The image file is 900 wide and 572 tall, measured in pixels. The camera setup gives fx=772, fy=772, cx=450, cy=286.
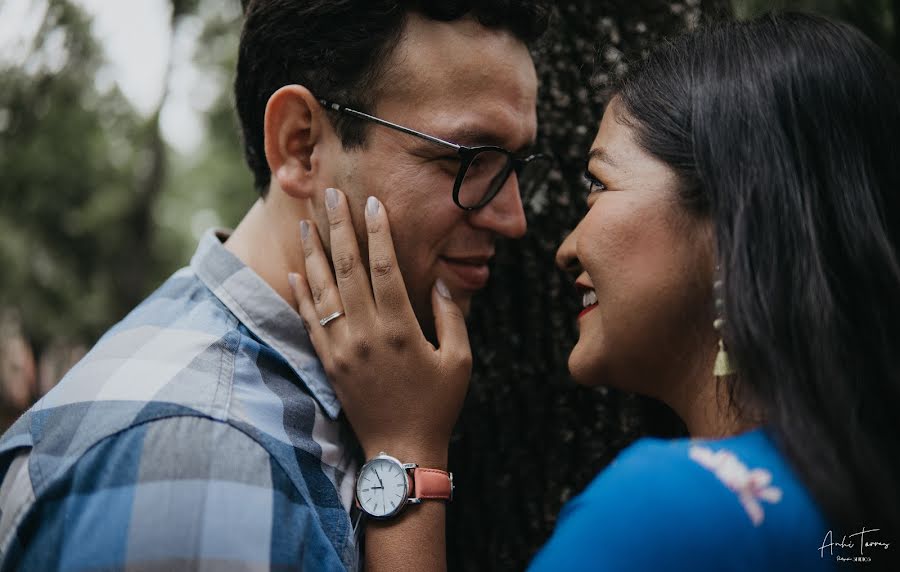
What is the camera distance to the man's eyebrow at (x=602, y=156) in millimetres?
2027

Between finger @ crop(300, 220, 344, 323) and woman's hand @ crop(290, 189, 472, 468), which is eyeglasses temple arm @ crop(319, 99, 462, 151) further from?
finger @ crop(300, 220, 344, 323)

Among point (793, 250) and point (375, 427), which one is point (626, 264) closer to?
point (793, 250)

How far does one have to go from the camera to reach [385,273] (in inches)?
86.9

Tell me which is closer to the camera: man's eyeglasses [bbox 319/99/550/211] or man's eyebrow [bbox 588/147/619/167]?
man's eyebrow [bbox 588/147/619/167]

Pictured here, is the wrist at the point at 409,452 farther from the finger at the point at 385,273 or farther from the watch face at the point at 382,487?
the finger at the point at 385,273

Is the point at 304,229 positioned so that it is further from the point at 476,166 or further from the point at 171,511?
the point at 171,511

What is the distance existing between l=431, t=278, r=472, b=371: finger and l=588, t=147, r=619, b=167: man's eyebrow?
626 mm

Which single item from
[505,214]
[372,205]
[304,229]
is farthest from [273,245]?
[505,214]

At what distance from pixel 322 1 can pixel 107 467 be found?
4.80 ft

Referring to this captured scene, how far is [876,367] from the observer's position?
166 centimetres

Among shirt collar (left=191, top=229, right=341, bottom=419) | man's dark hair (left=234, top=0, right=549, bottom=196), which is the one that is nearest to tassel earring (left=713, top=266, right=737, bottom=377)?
shirt collar (left=191, top=229, right=341, bottom=419)

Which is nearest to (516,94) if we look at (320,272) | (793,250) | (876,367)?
(320,272)

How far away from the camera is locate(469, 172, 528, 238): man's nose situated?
244cm

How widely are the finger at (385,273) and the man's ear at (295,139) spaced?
0.26 meters
